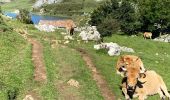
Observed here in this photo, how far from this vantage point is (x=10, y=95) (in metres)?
25.5

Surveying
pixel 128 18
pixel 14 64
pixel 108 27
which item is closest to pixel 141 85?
pixel 14 64

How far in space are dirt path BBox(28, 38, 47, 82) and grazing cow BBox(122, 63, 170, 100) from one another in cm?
637

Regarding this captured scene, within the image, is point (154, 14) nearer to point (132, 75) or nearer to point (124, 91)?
point (124, 91)

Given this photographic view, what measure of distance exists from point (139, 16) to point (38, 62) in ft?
174

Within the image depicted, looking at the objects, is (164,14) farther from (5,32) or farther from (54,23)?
(5,32)

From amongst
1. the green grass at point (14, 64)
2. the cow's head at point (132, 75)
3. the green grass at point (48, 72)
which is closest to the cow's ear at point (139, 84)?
the cow's head at point (132, 75)

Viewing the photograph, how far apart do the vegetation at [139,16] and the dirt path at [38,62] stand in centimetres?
4026

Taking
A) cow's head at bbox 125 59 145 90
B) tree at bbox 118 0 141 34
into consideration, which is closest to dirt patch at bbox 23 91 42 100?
cow's head at bbox 125 59 145 90

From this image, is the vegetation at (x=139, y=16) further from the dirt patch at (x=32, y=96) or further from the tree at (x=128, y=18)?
the dirt patch at (x=32, y=96)

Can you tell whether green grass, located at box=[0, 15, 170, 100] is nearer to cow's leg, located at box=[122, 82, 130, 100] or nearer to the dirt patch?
the dirt patch

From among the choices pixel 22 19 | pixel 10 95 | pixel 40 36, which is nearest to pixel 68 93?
pixel 10 95

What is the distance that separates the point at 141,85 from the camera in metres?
28.4

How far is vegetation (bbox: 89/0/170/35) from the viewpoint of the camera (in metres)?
83.1

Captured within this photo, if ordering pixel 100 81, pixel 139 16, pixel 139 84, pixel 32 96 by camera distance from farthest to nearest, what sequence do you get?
pixel 139 16
pixel 100 81
pixel 139 84
pixel 32 96
